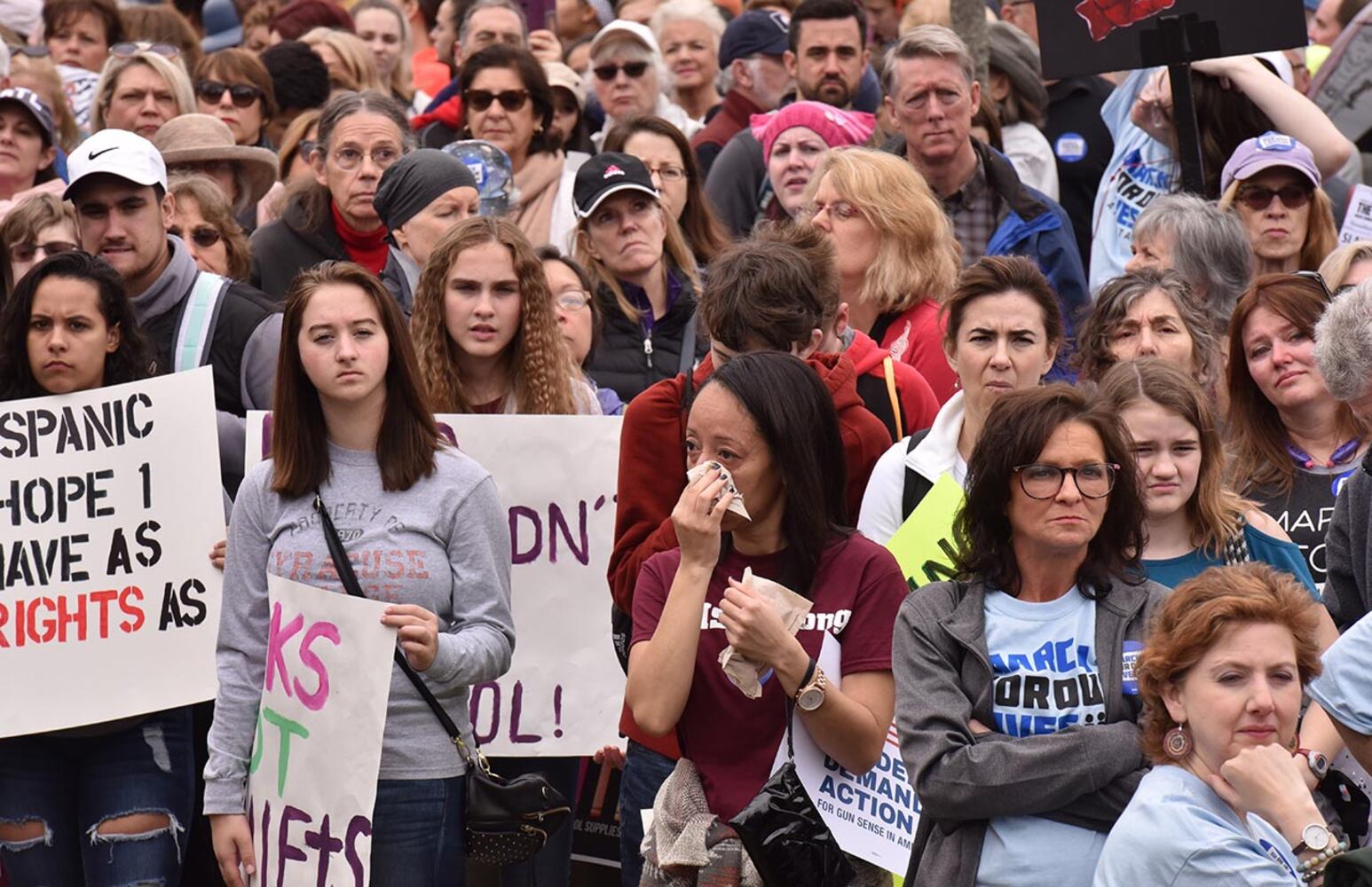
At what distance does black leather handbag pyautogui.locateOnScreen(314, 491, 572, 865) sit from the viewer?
5.86 m

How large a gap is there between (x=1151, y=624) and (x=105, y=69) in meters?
7.53

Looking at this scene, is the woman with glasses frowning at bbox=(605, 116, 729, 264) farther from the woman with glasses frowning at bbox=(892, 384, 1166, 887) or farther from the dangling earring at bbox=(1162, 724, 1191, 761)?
the dangling earring at bbox=(1162, 724, 1191, 761)

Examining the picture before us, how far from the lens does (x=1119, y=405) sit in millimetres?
5777

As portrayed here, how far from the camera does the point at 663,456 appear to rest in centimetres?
601

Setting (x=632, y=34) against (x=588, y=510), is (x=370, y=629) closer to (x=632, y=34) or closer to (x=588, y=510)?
(x=588, y=510)

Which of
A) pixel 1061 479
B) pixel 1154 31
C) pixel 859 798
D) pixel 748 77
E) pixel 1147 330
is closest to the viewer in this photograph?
pixel 1061 479

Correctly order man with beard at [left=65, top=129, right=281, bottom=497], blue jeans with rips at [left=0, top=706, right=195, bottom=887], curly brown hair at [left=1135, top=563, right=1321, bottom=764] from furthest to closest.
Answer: man with beard at [left=65, top=129, right=281, bottom=497] → blue jeans with rips at [left=0, top=706, right=195, bottom=887] → curly brown hair at [left=1135, top=563, right=1321, bottom=764]

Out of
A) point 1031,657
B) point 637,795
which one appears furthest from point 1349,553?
point 637,795

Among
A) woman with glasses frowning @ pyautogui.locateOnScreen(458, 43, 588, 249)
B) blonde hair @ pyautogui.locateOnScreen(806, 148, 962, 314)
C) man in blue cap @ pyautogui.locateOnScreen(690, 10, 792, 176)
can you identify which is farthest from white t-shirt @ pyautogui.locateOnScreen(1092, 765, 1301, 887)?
man in blue cap @ pyautogui.locateOnScreen(690, 10, 792, 176)

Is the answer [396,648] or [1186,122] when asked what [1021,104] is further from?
[396,648]

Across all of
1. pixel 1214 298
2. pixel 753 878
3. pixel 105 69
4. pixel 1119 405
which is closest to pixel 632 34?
pixel 105 69

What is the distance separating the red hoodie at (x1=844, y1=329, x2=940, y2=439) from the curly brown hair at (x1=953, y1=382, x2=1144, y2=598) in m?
1.41

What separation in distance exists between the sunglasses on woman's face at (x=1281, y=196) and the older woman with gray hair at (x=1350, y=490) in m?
2.84

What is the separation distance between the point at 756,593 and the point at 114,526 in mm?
2916
